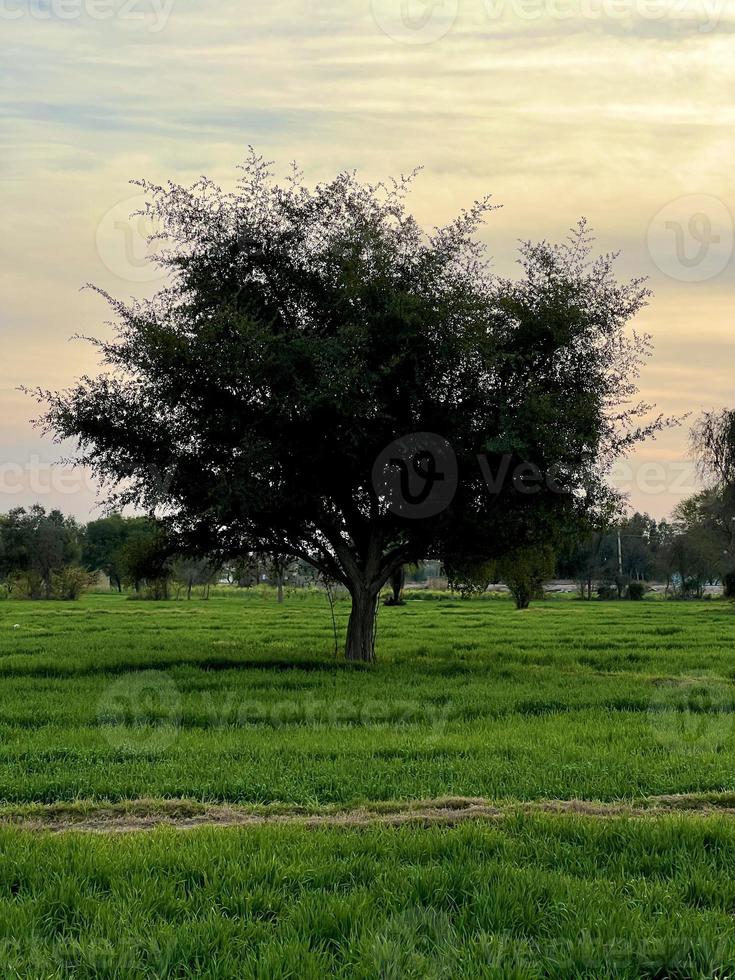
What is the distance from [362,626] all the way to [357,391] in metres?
6.98

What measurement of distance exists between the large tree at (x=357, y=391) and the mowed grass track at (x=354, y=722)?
3815mm

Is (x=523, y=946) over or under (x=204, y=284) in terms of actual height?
under

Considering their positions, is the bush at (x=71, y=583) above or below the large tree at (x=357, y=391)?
below

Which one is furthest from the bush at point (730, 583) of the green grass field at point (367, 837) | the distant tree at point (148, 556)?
the distant tree at point (148, 556)

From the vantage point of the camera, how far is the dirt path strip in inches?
353

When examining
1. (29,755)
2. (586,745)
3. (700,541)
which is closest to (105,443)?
(29,755)

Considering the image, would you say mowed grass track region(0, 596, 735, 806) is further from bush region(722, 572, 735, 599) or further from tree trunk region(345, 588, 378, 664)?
bush region(722, 572, 735, 599)

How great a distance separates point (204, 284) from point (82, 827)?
17915 mm

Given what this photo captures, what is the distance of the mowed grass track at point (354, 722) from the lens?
1062 centimetres

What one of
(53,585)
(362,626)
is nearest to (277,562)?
(362,626)

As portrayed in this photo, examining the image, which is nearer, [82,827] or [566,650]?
[82,827]

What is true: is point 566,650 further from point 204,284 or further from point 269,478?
point 204,284

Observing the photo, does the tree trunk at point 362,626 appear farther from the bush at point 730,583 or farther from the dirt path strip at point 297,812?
the bush at point 730,583

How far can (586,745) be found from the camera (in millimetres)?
13242
